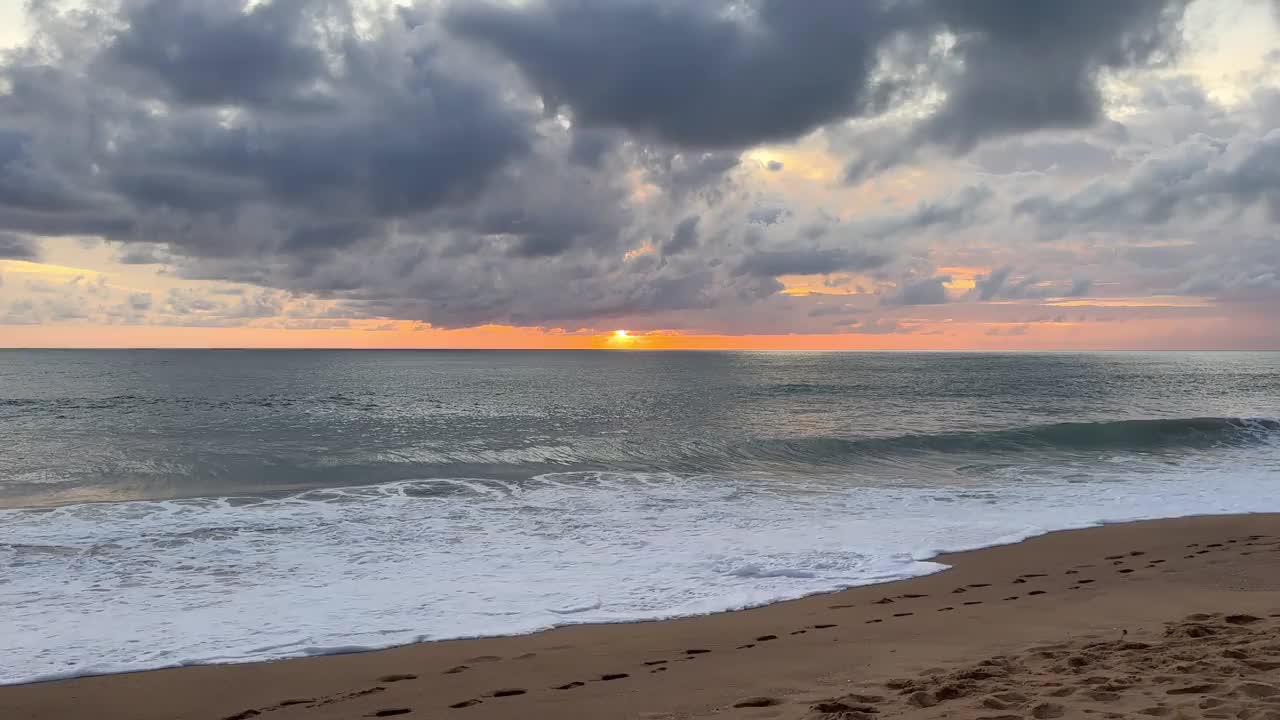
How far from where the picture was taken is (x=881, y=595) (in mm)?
9516

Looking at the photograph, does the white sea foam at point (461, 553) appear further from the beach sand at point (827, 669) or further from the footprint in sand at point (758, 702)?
the footprint in sand at point (758, 702)

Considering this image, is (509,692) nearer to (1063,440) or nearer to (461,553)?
(461,553)

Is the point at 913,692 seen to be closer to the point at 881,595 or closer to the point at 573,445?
the point at 881,595

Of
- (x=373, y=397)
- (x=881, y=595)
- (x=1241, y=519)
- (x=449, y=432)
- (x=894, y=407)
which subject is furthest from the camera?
(x=373, y=397)

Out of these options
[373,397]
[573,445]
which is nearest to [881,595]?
[573,445]

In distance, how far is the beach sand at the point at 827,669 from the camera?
5359 mm

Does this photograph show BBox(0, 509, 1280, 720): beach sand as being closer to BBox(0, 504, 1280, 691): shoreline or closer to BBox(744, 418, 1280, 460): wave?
BBox(0, 504, 1280, 691): shoreline

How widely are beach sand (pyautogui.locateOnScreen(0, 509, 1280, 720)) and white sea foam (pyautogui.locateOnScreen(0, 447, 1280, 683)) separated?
0.65 meters

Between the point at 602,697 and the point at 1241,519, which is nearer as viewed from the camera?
the point at 602,697

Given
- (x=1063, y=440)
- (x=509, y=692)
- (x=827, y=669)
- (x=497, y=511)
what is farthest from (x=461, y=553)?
(x=1063, y=440)

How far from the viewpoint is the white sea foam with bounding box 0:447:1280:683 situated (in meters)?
8.38

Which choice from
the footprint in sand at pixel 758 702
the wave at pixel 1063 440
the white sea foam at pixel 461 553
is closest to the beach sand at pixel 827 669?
the footprint in sand at pixel 758 702

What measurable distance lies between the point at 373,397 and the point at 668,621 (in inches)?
2108

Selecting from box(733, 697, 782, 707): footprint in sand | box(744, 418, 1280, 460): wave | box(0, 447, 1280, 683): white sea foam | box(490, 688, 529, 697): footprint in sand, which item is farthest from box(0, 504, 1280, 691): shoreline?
box(744, 418, 1280, 460): wave
